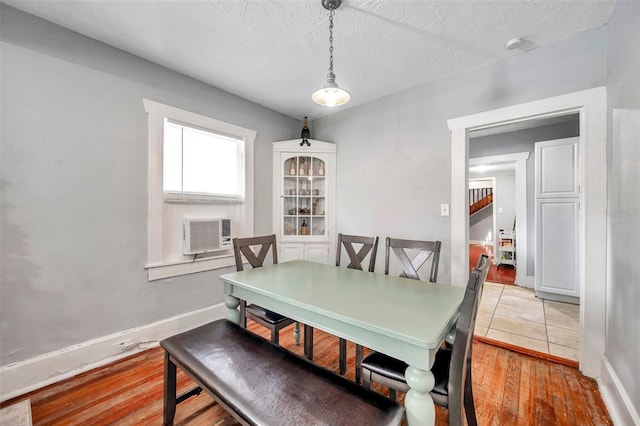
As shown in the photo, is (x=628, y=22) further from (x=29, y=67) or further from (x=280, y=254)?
(x=29, y=67)

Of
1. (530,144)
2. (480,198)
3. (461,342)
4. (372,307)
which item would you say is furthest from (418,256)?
(480,198)

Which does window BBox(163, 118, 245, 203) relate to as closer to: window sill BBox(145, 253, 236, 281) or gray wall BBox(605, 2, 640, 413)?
window sill BBox(145, 253, 236, 281)

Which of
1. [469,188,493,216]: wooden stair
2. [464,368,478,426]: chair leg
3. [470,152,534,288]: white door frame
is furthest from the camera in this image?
[469,188,493,216]: wooden stair

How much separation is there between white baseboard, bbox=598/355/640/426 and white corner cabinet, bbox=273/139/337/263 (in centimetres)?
253

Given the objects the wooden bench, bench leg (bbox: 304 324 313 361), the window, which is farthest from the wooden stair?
the wooden bench

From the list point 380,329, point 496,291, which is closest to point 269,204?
point 380,329

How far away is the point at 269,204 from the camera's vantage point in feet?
11.2

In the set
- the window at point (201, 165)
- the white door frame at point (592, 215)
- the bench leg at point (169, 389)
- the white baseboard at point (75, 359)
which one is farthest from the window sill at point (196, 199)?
the white door frame at point (592, 215)

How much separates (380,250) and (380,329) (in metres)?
2.13

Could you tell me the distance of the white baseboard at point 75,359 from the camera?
170 centimetres

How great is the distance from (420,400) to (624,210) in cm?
167

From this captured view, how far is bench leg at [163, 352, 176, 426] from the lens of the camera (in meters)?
1.41

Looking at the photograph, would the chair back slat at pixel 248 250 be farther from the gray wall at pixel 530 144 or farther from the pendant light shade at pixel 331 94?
the gray wall at pixel 530 144

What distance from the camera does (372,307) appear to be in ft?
4.23
